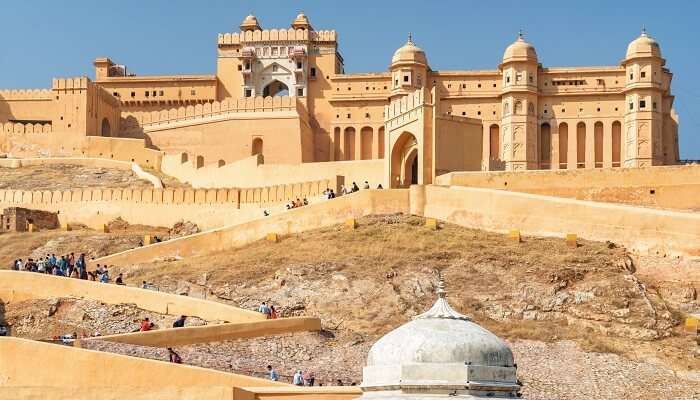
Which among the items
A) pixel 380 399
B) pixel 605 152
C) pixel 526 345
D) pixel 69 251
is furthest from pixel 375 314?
pixel 605 152

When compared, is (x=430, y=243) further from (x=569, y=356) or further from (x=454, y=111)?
(x=454, y=111)

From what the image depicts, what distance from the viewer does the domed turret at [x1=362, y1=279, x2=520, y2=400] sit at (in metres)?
8.24

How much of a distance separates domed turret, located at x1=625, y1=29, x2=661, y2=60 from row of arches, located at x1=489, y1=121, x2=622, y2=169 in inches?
117

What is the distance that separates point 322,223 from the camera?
32.8 m

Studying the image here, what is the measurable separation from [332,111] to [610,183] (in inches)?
867

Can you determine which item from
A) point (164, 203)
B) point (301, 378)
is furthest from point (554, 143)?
point (301, 378)

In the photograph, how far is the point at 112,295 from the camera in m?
27.1

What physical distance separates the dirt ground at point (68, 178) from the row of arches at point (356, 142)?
8.10 meters

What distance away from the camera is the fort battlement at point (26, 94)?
5391cm

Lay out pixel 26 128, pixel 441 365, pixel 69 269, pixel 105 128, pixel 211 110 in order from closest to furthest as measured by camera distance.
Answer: pixel 441 365, pixel 69 269, pixel 211 110, pixel 26 128, pixel 105 128

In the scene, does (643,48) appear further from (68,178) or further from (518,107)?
(68,178)

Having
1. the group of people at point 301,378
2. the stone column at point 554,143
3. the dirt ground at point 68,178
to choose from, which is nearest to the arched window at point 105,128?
the dirt ground at point 68,178

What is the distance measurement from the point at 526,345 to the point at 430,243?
6.58m

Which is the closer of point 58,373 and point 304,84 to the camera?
point 58,373
